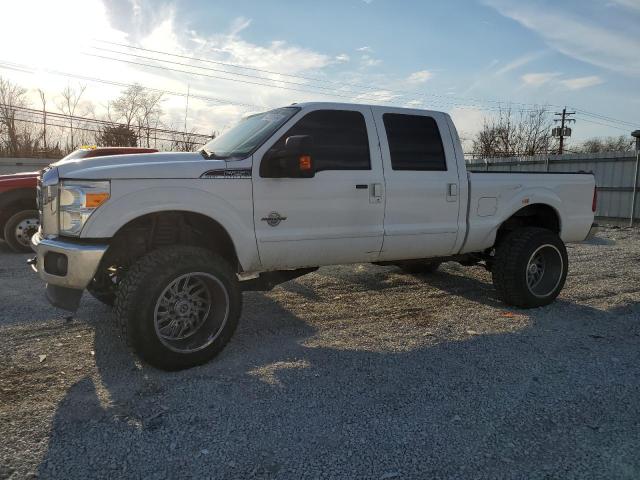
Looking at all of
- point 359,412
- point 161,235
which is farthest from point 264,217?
point 359,412

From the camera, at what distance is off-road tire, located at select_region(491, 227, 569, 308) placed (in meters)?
5.44

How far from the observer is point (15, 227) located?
8.58 meters

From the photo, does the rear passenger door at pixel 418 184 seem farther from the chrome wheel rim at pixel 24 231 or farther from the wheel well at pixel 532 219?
the chrome wheel rim at pixel 24 231

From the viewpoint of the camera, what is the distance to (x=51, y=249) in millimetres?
3617

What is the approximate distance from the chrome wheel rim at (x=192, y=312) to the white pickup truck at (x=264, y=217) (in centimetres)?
1

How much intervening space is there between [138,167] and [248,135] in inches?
44.8

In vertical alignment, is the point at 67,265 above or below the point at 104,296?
above

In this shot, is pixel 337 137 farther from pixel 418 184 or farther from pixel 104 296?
pixel 104 296

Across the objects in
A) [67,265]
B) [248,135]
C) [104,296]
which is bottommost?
[104,296]

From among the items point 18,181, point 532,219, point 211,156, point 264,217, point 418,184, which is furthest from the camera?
point 18,181

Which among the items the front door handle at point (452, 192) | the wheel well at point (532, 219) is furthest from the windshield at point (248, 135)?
the wheel well at point (532, 219)

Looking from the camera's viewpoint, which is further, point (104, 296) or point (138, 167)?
point (104, 296)

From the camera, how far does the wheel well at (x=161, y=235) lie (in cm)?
393

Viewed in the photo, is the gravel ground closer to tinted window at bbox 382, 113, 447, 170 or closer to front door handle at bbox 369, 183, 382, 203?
front door handle at bbox 369, 183, 382, 203
